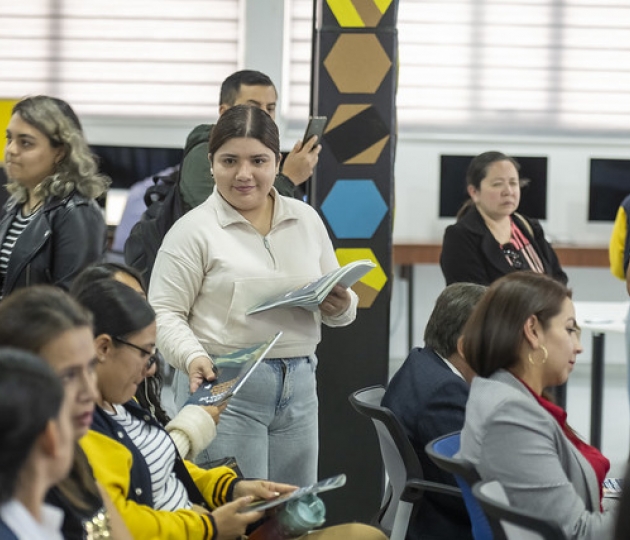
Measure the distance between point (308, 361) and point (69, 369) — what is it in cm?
132

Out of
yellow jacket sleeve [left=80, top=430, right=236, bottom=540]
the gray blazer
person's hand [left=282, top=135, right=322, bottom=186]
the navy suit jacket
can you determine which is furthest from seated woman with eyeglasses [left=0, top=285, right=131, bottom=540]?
person's hand [left=282, top=135, right=322, bottom=186]

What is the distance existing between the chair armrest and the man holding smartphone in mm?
1109

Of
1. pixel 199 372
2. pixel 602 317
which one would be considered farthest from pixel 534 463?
pixel 602 317

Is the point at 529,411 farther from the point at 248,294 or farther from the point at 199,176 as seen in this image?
the point at 199,176

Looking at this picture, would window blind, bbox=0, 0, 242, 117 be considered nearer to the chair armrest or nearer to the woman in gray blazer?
the chair armrest

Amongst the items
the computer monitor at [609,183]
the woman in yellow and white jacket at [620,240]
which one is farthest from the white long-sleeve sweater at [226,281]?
the computer monitor at [609,183]

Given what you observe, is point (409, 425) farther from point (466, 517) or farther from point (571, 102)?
point (571, 102)

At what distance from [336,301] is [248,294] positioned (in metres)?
0.24

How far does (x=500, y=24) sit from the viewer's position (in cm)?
849

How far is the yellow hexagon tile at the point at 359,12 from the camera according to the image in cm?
383

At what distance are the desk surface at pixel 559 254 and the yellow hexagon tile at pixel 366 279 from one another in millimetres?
3778

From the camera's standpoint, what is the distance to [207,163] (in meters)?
3.45

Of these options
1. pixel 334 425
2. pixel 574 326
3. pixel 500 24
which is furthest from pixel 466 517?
pixel 500 24

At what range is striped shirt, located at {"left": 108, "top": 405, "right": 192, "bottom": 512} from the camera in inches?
90.0
